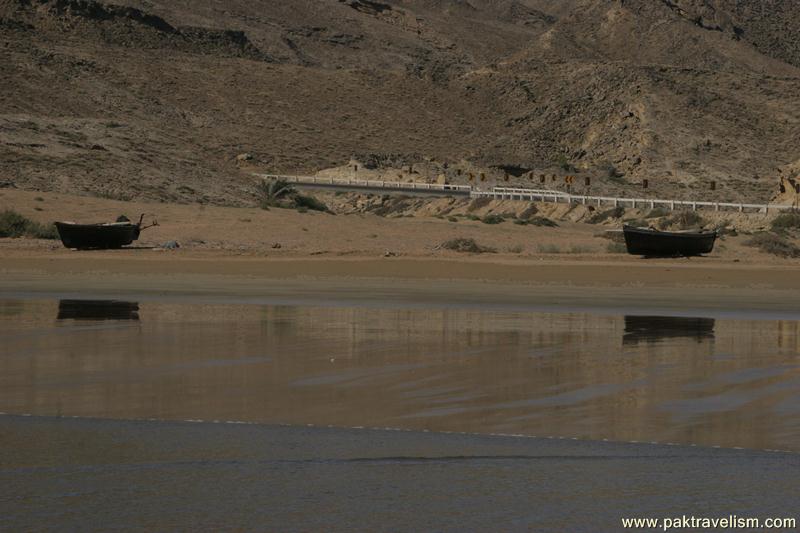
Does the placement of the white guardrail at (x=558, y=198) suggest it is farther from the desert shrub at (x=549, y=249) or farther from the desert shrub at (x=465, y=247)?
the desert shrub at (x=465, y=247)

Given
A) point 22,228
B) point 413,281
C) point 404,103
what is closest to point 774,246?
point 413,281

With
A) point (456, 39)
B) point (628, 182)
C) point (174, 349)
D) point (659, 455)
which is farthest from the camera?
Result: point (456, 39)

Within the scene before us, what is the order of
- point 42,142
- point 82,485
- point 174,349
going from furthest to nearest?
point 42,142 → point 174,349 → point 82,485

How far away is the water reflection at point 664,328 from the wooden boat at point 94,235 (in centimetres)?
1729

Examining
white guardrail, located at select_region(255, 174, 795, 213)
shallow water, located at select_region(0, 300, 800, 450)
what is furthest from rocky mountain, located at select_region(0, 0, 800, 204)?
shallow water, located at select_region(0, 300, 800, 450)

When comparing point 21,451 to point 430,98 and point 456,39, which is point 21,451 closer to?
point 430,98

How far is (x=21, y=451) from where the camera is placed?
9922 millimetres

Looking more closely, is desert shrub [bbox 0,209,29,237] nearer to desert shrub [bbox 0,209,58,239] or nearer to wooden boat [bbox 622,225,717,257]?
desert shrub [bbox 0,209,58,239]

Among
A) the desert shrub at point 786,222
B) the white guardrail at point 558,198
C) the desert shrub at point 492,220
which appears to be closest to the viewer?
the desert shrub at point 786,222

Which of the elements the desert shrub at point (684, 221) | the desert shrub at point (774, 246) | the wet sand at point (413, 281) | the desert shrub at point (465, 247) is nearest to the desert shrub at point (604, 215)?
the desert shrub at point (684, 221)

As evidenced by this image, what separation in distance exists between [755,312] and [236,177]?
40233 millimetres

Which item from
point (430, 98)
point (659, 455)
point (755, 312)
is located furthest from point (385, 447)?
point (430, 98)

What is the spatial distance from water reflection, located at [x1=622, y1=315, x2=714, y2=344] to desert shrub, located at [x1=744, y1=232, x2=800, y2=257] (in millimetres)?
20602

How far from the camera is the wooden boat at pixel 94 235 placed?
111 feet
